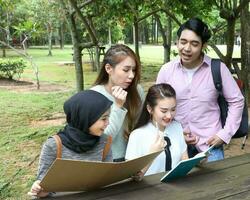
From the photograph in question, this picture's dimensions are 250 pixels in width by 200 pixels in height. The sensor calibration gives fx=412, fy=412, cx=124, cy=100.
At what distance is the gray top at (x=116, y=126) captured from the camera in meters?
2.09

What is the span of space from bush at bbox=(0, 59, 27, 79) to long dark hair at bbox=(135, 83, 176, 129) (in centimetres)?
1327

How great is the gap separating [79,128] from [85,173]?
0.26 metres

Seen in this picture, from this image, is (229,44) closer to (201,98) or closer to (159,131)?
(201,98)

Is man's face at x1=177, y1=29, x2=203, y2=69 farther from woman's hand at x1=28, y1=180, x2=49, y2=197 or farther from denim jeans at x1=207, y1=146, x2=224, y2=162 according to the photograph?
woman's hand at x1=28, y1=180, x2=49, y2=197

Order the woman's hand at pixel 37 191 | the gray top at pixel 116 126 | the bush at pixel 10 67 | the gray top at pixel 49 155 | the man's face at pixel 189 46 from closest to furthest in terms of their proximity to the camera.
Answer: the woman's hand at pixel 37 191 → the gray top at pixel 49 155 → the gray top at pixel 116 126 → the man's face at pixel 189 46 → the bush at pixel 10 67

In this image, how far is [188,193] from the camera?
177 cm

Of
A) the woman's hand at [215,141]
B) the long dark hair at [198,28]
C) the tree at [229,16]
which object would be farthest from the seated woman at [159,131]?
the tree at [229,16]

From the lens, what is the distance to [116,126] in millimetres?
2104

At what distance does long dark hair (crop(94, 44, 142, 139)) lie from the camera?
222 centimetres

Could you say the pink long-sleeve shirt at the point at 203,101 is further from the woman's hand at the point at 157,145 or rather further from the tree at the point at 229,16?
the tree at the point at 229,16

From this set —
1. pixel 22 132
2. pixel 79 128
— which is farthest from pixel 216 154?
pixel 22 132

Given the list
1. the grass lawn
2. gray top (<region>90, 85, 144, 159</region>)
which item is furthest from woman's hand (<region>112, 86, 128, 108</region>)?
the grass lawn

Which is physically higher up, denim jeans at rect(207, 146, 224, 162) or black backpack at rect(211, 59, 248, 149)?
black backpack at rect(211, 59, 248, 149)

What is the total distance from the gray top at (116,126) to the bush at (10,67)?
13270 millimetres
